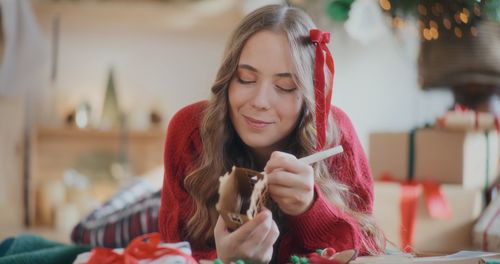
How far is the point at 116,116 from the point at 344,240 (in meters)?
2.12

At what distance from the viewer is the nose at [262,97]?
0.75m

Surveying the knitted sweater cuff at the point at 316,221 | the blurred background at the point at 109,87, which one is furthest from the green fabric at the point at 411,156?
the knitted sweater cuff at the point at 316,221

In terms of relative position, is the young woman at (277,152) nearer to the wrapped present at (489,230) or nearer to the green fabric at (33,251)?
the green fabric at (33,251)

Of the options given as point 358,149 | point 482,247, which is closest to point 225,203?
point 358,149

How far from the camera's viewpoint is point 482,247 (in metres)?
1.38

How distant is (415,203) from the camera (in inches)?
60.6

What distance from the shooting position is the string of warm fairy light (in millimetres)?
1625

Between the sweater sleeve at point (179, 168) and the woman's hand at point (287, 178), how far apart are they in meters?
0.21

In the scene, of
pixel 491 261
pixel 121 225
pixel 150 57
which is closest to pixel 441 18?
pixel 121 225

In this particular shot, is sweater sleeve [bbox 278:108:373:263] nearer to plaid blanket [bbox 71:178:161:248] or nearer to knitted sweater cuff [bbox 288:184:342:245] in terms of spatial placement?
knitted sweater cuff [bbox 288:184:342:245]

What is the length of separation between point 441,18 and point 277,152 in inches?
44.7

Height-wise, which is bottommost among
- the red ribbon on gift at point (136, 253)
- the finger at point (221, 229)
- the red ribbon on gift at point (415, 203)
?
the red ribbon on gift at point (415, 203)

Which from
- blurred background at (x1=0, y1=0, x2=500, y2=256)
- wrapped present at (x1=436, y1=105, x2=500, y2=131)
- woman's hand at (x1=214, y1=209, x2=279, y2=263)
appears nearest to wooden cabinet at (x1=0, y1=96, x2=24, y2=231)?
blurred background at (x1=0, y1=0, x2=500, y2=256)

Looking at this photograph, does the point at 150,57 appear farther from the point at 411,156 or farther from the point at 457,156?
the point at 457,156
